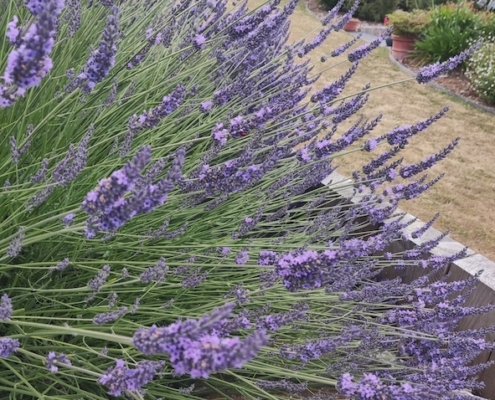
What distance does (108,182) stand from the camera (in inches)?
31.1

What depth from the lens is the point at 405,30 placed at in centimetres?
900

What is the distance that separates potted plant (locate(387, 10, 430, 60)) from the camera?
29.3ft

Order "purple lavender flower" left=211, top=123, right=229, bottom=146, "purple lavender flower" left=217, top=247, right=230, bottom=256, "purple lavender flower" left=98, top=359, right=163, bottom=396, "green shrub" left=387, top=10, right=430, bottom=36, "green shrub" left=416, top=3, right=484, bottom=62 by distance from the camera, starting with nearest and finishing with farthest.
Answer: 1. "purple lavender flower" left=98, top=359, right=163, bottom=396
2. "purple lavender flower" left=211, top=123, right=229, bottom=146
3. "purple lavender flower" left=217, top=247, right=230, bottom=256
4. "green shrub" left=416, top=3, right=484, bottom=62
5. "green shrub" left=387, top=10, right=430, bottom=36

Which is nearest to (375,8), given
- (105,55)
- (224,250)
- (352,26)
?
(352,26)

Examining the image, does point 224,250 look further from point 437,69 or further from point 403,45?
point 403,45

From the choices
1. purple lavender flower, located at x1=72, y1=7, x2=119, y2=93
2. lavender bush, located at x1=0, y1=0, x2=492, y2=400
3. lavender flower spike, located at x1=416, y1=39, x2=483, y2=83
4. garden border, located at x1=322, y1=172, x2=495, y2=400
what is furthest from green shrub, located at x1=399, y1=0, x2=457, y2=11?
purple lavender flower, located at x1=72, y1=7, x2=119, y2=93

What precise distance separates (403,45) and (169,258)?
8.54m

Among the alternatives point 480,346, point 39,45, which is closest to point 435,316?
point 480,346

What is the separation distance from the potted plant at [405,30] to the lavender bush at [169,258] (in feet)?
23.8

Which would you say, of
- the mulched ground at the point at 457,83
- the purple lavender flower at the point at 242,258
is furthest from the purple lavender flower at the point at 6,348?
the mulched ground at the point at 457,83

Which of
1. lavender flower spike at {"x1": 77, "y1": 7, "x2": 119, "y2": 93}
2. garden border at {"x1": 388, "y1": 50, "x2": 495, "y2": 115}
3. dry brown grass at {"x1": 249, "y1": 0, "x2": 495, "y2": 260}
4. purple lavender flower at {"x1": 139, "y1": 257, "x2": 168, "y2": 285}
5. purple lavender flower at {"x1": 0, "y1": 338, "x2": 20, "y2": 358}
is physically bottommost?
dry brown grass at {"x1": 249, "y1": 0, "x2": 495, "y2": 260}

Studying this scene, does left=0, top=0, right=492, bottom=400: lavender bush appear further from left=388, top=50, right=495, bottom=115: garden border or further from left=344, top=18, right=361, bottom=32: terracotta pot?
left=344, top=18, right=361, bottom=32: terracotta pot

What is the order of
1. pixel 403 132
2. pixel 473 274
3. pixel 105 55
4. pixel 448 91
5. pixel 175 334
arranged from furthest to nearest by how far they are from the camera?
pixel 448 91
pixel 473 274
pixel 403 132
pixel 105 55
pixel 175 334

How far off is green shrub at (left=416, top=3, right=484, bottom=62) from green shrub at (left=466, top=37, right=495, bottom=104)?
399 mm
